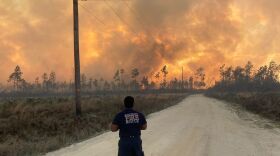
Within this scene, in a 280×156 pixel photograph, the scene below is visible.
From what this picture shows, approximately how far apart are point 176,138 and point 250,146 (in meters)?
3.44

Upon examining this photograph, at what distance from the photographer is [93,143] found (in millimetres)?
16688

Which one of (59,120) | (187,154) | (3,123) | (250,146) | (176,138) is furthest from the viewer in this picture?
(59,120)

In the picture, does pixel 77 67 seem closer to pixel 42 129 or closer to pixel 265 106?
pixel 42 129

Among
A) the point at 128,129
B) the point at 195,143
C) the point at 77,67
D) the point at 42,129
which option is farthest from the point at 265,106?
the point at 128,129

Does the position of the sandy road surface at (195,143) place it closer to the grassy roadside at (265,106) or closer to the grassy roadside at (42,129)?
the grassy roadside at (42,129)

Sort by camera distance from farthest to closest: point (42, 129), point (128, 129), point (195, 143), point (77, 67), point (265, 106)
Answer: point (265, 106) → point (77, 67) → point (42, 129) → point (195, 143) → point (128, 129)

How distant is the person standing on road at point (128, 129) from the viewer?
8234mm

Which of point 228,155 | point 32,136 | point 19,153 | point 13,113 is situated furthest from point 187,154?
point 13,113

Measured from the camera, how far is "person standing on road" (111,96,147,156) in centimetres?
823

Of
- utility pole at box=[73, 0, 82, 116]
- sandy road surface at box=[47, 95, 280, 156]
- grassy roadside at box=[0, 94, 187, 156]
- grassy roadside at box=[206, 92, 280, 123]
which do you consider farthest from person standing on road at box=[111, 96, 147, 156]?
grassy roadside at box=[206, 92, 280, 123]

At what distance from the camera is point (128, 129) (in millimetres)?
8258

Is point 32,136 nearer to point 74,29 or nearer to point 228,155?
point 74,29

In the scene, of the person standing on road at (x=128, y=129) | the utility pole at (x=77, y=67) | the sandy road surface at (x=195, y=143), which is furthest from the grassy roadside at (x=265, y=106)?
the person standing on road at (x=128, y=129)

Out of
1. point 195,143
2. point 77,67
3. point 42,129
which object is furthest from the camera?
point 77,67
